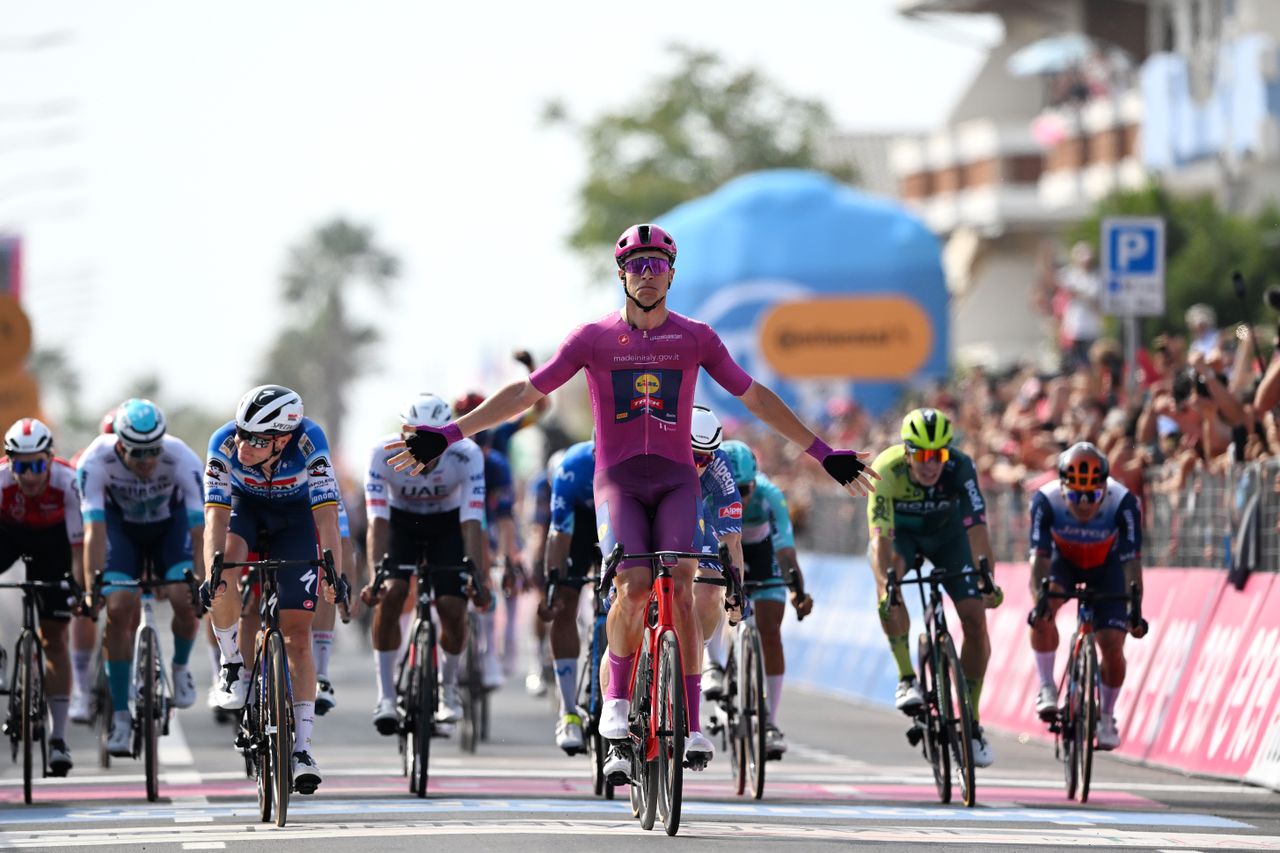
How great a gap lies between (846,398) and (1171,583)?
1042 inches

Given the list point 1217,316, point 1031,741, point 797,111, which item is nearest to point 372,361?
point 797,111

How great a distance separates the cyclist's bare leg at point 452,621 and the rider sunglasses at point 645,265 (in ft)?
14.2

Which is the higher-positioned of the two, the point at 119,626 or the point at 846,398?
the point at 846,398

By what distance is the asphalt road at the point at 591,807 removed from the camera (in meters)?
12.0

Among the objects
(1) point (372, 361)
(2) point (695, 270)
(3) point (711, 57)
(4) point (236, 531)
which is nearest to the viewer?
(4) point (236, 531)

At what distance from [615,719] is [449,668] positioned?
4226 mm

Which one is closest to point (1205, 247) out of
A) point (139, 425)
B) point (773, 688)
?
point (773, 688)

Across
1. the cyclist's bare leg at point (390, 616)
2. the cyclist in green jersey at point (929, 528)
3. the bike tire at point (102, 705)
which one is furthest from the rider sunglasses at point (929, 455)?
the bike tire at point (102, 705)

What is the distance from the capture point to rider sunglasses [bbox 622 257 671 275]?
12.0 metres

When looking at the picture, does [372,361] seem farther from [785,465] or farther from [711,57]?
[785,465]

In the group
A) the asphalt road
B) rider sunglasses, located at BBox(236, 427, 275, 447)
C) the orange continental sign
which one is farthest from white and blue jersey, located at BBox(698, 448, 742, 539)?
the orange continental sign

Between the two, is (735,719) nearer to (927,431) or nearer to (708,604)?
(708,604)

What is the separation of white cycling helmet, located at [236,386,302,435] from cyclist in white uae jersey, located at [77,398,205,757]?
259cm

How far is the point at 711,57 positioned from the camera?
258 feet
